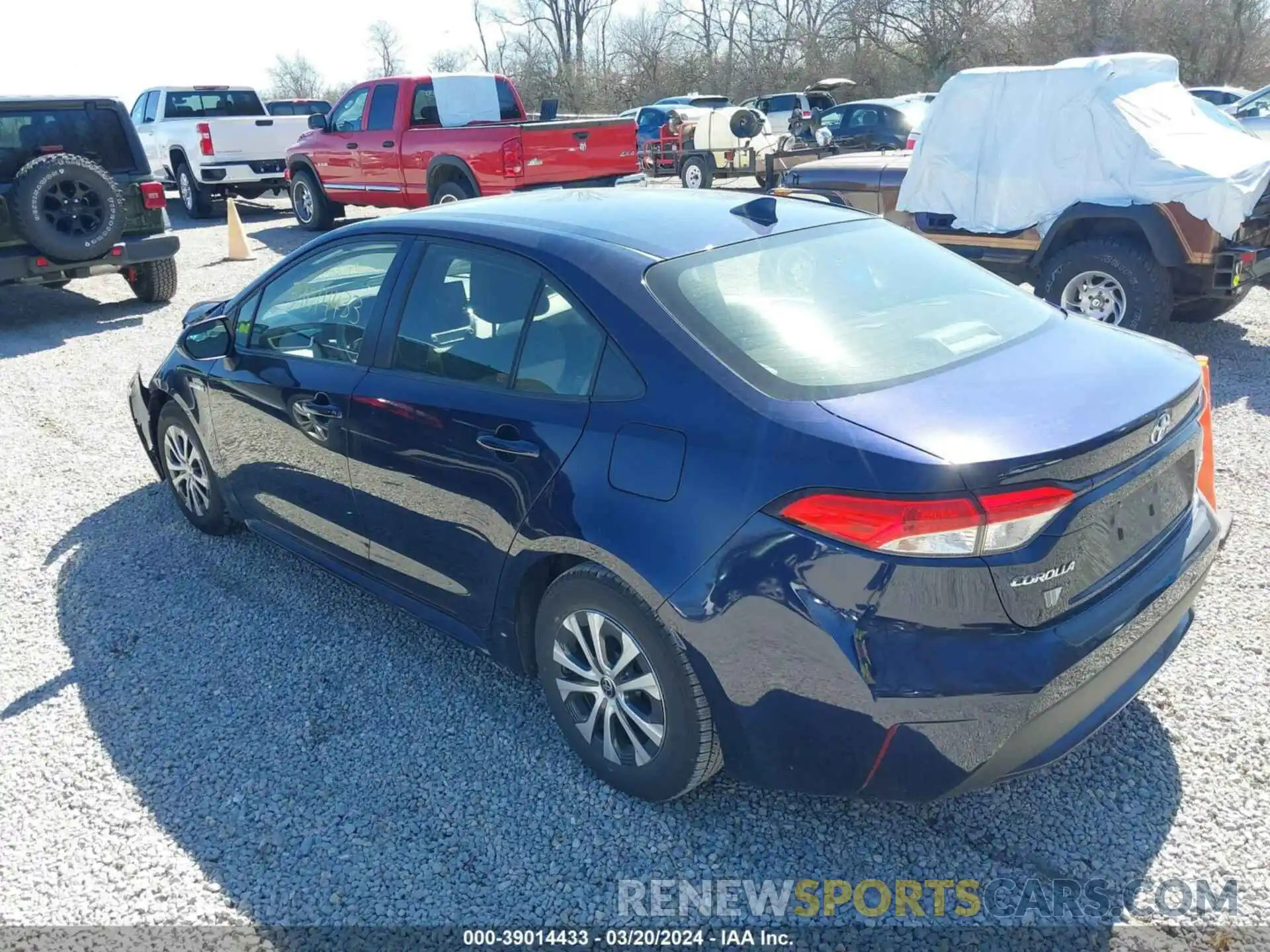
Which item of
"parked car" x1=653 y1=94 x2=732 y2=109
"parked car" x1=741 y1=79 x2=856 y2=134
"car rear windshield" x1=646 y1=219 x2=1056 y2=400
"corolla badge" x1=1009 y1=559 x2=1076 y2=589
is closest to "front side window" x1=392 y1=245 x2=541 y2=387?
"car rear windshield" x1=646 y1=219 x2=1056 y2=400

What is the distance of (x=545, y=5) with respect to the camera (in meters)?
52.7

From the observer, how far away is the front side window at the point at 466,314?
3006 mm

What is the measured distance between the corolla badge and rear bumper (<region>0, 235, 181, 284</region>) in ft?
30.3

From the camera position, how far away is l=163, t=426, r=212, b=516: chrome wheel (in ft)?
15.1

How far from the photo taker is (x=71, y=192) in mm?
8648

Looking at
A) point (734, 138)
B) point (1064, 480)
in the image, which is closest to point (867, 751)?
point (1064, 480)

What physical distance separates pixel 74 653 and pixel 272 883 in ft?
5.78

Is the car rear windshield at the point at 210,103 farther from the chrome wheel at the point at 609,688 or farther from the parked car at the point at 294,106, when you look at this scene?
the chrome wheel at the point at 609,688

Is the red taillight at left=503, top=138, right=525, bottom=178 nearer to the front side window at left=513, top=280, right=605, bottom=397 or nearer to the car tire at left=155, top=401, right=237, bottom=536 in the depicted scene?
the car tire at left=155, top=401, right=237, bottom=536

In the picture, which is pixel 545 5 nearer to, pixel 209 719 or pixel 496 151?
pixel 496 151

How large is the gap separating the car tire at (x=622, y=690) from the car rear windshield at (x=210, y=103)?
1658 centimetres

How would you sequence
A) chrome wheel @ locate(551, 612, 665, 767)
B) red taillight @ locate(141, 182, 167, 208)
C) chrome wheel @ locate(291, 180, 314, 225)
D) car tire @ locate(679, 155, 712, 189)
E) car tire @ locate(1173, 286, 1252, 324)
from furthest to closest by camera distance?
car tire @ locate(679, 155, 712, 189) < chrome wheel @ locate(291, 180, 314, 225) < red taillight @ locate(141, 182, 167, 208) < car tire @ locate(1173, 286, 1252, 324) < chrome wheel @ locate(551, 612, 665, 767)

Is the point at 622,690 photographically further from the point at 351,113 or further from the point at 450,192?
the point at 351,113

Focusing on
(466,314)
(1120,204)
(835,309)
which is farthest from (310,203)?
(835,309)
